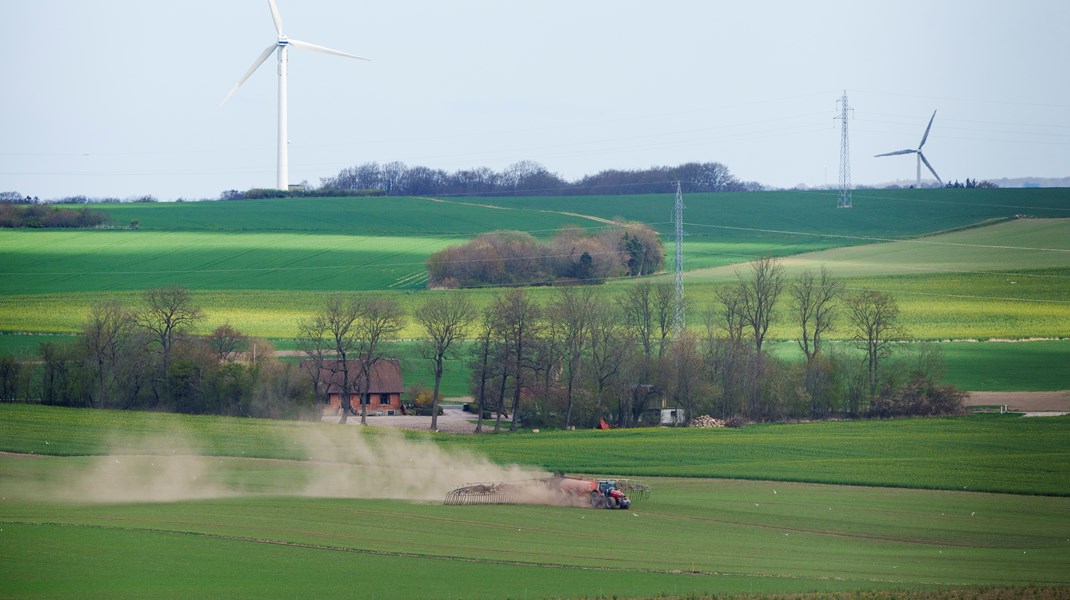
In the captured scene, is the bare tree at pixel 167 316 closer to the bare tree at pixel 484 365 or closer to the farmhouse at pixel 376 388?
the farmhouse at pixel 376 388

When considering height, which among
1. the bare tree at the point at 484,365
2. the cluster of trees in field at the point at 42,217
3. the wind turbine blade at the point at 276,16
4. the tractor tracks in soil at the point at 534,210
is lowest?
the bare tree at the point at 484,365

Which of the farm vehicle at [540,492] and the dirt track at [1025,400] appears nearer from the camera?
the farm vehicle at [540,492]

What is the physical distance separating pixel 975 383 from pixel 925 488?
28783mm

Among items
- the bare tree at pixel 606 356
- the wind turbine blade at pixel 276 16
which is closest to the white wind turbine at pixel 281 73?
the wind turbine blade at pixel 276 16

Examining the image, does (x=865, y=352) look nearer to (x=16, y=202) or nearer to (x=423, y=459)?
(x=423, y=459)

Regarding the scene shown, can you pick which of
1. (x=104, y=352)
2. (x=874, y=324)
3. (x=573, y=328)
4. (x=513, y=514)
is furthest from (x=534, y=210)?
(x=513, y=514)

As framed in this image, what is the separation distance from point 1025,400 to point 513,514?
1562 inches

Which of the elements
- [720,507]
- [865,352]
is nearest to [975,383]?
[865,352]

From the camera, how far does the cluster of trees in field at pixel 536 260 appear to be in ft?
336

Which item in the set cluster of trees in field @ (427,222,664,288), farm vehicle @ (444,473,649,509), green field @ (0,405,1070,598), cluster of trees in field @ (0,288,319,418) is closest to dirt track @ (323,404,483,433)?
cluster of trees in field @ (0,288,319,418)

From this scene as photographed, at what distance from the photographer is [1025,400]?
67188 mm

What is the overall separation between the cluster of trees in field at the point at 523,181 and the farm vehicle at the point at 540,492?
420ft

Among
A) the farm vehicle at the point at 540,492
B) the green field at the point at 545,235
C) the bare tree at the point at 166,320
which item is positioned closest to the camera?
the farm vehicle at the point at 540,492

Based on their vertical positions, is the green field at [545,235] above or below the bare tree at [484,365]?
above
